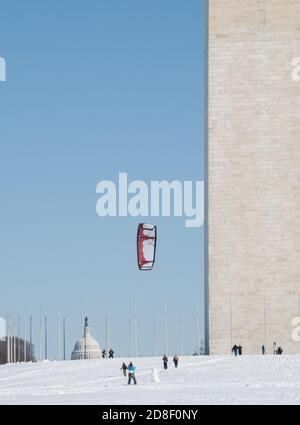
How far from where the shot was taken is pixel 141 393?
2914cm

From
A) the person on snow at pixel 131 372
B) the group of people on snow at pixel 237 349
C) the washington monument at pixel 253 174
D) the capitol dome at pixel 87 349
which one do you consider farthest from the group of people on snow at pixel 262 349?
the capitol dome at pixel 87 349

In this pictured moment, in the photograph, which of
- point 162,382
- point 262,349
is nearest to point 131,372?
point 162,382

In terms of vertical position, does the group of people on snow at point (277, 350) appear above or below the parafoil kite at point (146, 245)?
below

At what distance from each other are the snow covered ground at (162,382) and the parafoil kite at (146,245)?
11601 mm

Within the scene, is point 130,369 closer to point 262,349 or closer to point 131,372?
point 131,372

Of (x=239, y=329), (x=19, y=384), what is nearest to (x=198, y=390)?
(x=19, y=384)

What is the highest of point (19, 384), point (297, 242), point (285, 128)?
point (285, 128)

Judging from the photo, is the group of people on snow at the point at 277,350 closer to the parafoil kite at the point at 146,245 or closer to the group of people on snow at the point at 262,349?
the group of people on snow at the point at 262,349

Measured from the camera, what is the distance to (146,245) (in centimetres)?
5931

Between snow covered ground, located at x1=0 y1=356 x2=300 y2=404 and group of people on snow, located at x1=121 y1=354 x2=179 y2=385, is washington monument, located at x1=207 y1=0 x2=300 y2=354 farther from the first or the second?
group of people on snow, located at x1=121 y1=354 x2=179 y2=385

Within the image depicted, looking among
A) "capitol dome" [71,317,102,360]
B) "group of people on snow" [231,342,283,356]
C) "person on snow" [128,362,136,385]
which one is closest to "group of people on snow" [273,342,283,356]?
"group of people on snow" [231,342,283,356]

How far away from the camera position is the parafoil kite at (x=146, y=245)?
194 feet
